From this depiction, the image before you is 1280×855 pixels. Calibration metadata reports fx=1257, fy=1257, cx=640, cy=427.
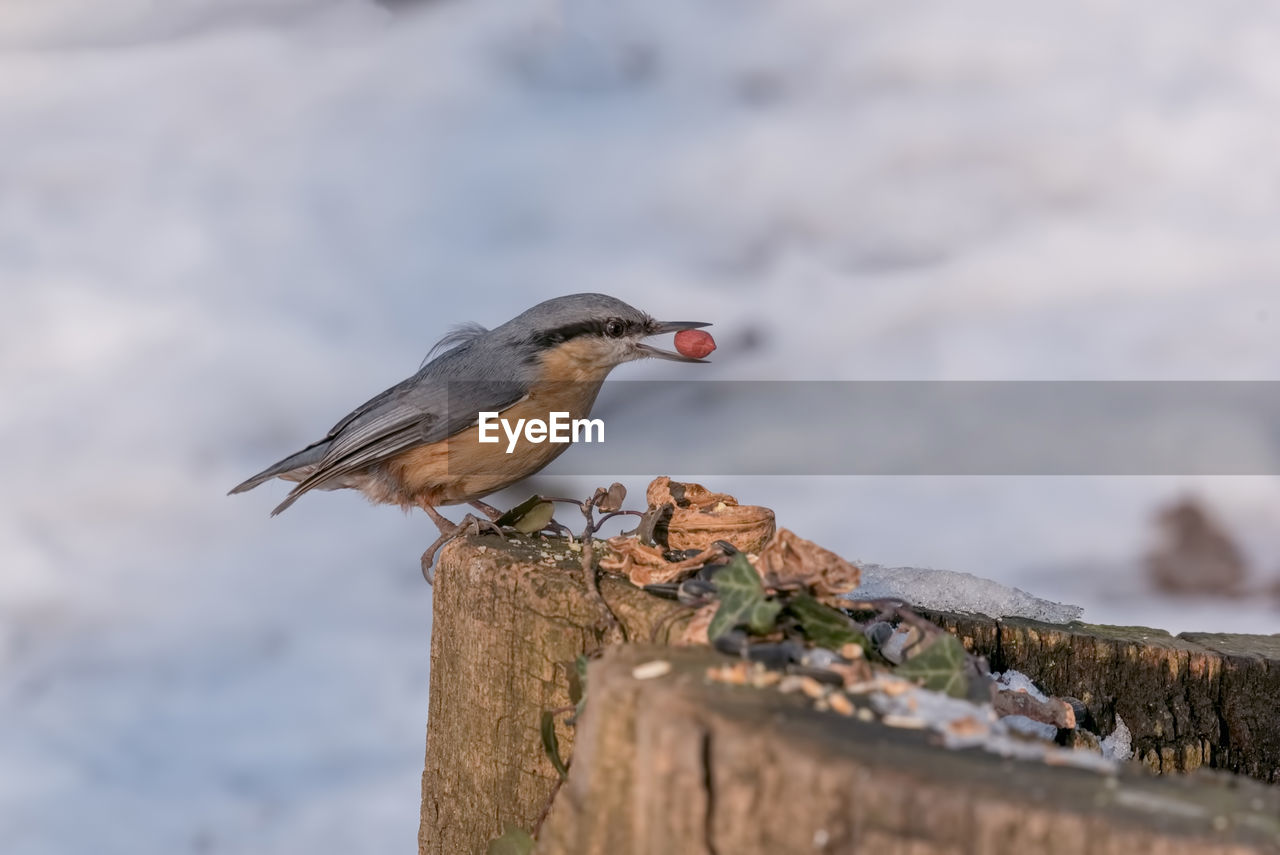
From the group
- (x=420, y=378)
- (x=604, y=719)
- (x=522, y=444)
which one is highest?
(x=420, y=378)

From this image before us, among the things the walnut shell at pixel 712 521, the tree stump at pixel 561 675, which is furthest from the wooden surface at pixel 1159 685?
the walnut shell at pixel 712 521

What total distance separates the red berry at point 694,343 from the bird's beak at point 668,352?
21mm

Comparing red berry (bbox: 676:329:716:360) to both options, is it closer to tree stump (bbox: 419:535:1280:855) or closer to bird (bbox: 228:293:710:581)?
bird (bbox: 228:293:710:581)

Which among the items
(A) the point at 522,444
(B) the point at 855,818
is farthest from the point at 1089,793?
(A) the point at 522,444

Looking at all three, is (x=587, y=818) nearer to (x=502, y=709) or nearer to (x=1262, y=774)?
(x=502, y=709)

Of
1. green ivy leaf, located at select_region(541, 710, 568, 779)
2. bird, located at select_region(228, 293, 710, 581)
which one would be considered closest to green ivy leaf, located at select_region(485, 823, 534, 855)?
green ivy leaf, located at select_region(541, 710, 568, 779)

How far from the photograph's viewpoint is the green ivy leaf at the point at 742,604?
254cm

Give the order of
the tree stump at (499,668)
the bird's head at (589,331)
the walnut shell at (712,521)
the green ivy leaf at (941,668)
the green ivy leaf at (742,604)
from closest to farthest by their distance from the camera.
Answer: the green ivy leaf at (941,668) < the green ivy leaf at (742,604) < the tree stump at (499,668) < the walnut shell at (712,521) < the bird's head at (589,331)

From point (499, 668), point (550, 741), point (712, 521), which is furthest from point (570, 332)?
point (550, 741)

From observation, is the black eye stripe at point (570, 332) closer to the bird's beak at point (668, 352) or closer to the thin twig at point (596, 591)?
the bird's beak at point (668, 352)

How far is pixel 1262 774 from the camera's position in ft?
13.1

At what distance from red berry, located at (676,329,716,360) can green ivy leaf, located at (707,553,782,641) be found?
306 cm

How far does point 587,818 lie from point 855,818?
0.65 m

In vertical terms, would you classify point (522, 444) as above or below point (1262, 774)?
above
